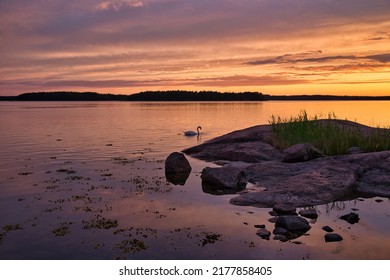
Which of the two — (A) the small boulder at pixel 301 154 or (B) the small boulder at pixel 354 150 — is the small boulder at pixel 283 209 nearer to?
(A) the small boulder at pixel 301 154

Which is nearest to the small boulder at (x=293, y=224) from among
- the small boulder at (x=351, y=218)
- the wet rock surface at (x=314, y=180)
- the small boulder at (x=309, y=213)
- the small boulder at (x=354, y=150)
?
the small boulder at (x=309, y=213)

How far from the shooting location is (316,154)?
1728 cm

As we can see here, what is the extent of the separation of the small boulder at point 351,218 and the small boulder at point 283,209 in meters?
1.37

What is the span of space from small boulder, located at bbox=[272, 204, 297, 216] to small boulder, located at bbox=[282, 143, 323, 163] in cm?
618

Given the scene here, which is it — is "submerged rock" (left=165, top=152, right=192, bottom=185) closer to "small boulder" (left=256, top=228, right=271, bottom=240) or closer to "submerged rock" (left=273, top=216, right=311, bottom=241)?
"submerged rock" (left=273, top=216, right=311, bottom=241)

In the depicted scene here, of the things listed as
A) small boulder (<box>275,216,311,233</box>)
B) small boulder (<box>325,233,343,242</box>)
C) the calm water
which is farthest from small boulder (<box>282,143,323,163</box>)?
small boulder (<box>325,233,343,242</box>)

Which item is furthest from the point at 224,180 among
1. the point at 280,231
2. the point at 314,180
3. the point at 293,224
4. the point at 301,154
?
the point at 280,231

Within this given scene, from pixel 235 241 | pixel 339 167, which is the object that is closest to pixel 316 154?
pixel 339 167

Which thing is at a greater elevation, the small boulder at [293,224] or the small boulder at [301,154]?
the small boulder at [301,154]

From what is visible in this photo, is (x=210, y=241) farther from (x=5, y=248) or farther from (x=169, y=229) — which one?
(x=5, y=248)

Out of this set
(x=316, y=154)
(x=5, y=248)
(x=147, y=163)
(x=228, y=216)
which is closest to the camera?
(x=5, y=248)

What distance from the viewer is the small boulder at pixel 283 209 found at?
431 inches

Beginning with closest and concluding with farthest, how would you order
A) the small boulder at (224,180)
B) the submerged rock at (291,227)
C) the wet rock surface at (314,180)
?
the submerged rock at (291,227) → the wet rock surface at (314,180) → the small boulder at (224,180)
